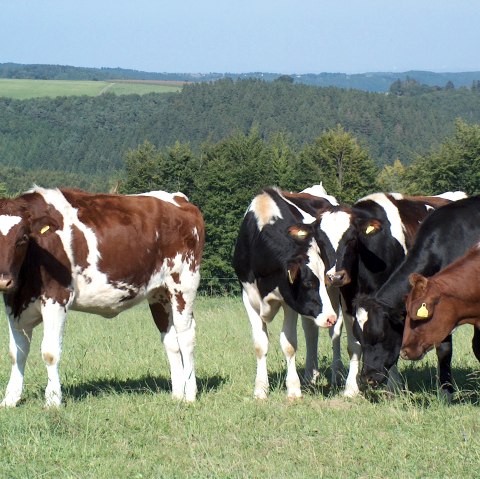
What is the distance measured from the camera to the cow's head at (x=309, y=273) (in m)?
9.82

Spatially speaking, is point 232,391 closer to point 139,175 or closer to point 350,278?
point 350,278

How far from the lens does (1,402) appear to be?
936 centimetres

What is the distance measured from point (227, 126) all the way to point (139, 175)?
109418mm

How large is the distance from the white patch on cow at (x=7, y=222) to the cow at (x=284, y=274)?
283 cm

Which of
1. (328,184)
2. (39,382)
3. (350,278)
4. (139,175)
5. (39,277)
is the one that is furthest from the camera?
(139,175)

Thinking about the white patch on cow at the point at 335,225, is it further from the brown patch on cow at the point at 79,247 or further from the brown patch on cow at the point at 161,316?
the brown patch on cow at the point at 79,247

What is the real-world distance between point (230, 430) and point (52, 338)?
2.22m

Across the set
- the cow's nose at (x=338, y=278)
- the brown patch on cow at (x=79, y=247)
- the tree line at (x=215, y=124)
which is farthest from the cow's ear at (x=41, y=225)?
the tree line at (x=215, y=124)

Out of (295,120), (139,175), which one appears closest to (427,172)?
(139,175)

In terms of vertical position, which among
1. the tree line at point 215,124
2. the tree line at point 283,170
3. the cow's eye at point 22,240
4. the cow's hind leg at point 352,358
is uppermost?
the cow's eye at point 22,240

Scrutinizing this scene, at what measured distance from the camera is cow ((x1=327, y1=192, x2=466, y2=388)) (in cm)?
978

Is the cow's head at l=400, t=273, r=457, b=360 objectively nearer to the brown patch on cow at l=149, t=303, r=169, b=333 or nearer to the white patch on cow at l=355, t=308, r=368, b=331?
the white patch on cow at l=355, t=308, r=368, b=331

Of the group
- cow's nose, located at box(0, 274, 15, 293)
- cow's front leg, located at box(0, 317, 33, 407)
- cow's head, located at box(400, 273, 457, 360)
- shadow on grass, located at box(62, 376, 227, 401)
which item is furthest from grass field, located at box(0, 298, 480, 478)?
cow's nose, located at box(0, 274, 15, 293)

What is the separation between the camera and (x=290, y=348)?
1036cm
